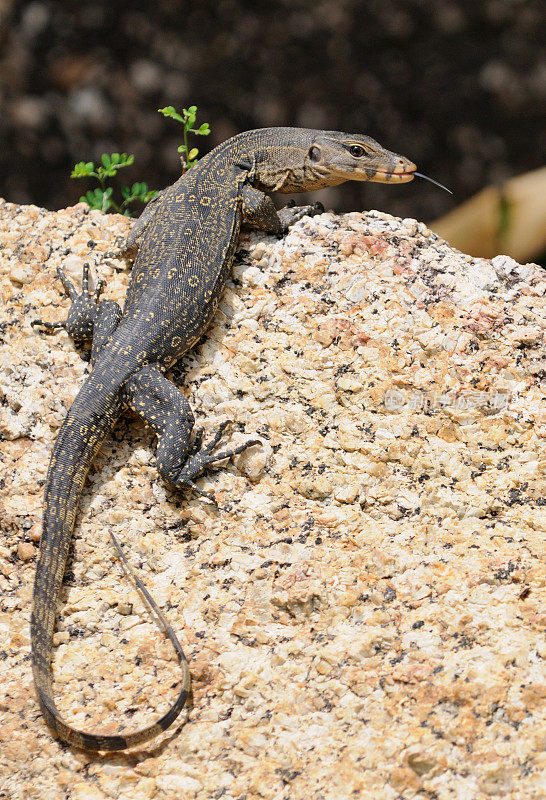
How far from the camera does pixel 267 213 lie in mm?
5344

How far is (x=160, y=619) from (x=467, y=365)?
83.8 inches

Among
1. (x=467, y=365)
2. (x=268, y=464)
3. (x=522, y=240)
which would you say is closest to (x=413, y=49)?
(x=522, y=240)

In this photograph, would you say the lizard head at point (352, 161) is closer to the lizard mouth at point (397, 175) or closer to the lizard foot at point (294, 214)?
the lizard mouth at point (397, 175)

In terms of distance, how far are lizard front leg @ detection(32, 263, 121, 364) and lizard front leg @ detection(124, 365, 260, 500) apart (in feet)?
1.27

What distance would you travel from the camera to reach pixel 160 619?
4105 millimetres

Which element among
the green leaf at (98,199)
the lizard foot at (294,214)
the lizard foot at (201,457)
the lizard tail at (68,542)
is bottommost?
the lizard tail at (68,542)

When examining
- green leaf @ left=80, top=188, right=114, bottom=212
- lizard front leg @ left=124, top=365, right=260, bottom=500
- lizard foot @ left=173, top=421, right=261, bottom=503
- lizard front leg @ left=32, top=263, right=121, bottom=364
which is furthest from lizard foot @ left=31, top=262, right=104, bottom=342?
green leaf @ left=80, top=188, right=114, bottom=212

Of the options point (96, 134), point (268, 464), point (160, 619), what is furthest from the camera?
point (96, 134)

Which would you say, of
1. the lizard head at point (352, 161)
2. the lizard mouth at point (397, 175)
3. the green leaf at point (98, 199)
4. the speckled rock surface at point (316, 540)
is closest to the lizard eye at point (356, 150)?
the lizard head at point (352, 161)

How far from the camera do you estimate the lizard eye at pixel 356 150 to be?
568 centimetres

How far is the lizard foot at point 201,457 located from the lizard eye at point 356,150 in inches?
88.4

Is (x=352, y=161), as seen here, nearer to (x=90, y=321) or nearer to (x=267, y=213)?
(x=267, y=213)

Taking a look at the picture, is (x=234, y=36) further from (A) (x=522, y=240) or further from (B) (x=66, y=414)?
(B) (x=66, y=414)

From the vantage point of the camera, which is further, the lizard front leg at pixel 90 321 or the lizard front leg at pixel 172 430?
the lizard front leg at pixel 90 321
